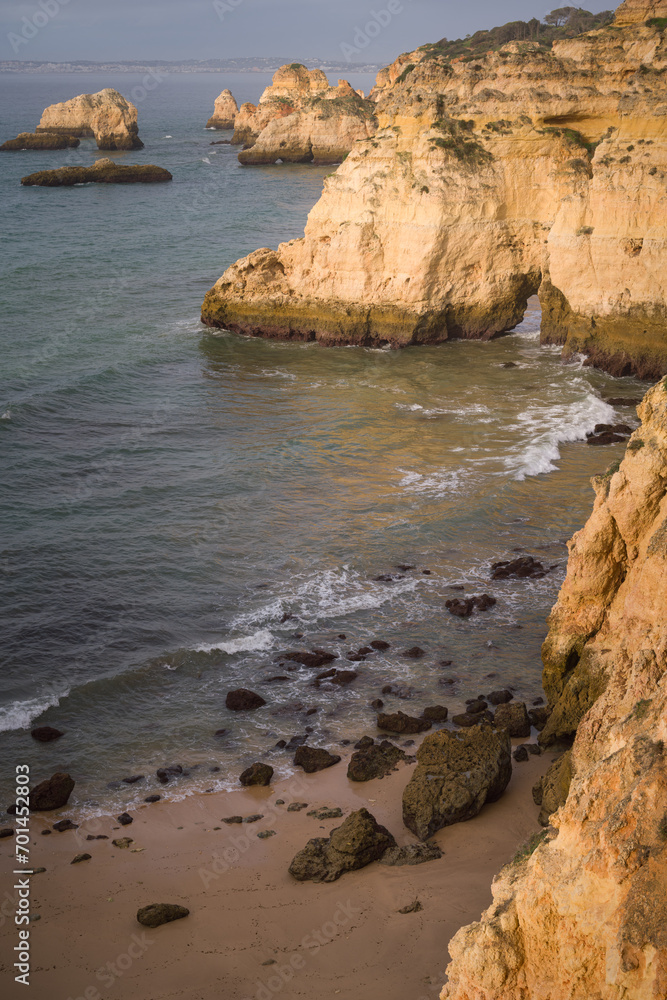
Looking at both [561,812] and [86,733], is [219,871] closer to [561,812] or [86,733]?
[86,733]

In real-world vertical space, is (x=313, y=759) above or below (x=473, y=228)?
below

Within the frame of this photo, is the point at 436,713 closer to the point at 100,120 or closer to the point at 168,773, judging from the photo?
the point at 168,773

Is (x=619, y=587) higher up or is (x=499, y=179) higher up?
(x=499, y=179)

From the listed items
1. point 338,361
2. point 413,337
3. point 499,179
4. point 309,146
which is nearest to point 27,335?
point 338,361

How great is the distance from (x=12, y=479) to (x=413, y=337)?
15600 millimetres

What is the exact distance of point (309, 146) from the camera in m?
94.3

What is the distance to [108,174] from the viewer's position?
78938 millimetres

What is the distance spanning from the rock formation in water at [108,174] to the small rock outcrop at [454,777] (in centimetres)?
7564

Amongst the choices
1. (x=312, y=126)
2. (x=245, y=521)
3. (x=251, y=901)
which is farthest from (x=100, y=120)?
(x=251, y=901)

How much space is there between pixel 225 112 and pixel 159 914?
433 ft

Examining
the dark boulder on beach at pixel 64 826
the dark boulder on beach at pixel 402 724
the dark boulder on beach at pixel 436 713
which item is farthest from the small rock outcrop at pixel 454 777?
the dark boulder on beach at pixel 64 826

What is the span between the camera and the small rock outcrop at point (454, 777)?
1120cm

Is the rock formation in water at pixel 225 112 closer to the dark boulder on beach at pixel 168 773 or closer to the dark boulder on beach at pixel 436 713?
the dark boulder on beach at pixel 436 713

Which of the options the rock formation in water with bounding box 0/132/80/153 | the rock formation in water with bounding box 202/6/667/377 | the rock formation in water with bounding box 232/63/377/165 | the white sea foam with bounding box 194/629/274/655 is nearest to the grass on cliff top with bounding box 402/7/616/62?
the rock formation in water with bounding box 232/63/377/165
